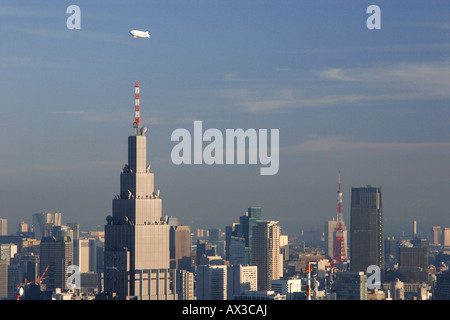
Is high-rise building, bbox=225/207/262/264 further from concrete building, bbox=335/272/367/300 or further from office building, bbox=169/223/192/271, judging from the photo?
concrete building, bbox=335/272/367/300

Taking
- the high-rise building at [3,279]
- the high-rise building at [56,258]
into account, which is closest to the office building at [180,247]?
the high-rise building at [56,258]

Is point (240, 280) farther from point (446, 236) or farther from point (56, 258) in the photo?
point (446, 236)

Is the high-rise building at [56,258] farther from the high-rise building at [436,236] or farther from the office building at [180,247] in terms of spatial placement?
the high-rise building at [436,236]

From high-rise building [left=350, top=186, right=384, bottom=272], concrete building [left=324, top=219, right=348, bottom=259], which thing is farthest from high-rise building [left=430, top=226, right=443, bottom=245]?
concrete building [left=324, top=219, right=348, bottom=259]

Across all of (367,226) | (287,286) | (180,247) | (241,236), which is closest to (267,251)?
(241,236)
